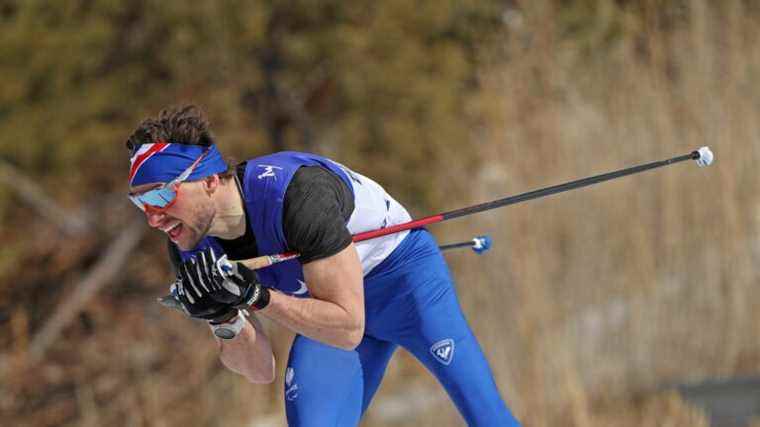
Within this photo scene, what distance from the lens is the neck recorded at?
3801 millimetres

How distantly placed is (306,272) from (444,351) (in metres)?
0.80

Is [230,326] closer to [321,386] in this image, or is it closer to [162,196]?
[162,196]

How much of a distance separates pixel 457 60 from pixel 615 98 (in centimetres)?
479

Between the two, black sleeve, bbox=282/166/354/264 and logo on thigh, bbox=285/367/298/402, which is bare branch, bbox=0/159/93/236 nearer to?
logo on thigh, bbox=285/367/298/402

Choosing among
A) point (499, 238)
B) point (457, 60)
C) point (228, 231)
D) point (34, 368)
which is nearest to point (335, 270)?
point (228, 231)

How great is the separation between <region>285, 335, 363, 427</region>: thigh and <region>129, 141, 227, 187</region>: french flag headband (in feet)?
2.86

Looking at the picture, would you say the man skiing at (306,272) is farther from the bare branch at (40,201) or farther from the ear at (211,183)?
the bare branch at (40,201)

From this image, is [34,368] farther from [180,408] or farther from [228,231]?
[228,231]

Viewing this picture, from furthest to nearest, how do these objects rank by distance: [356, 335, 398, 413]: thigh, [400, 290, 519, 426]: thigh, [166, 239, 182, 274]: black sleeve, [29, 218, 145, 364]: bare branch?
[29, 218, 145, 364]: bare branch
[356, 335, 398, 413]: thigh
[400, 290, 519, 426]: thigh
[166, 239, 182, 274]: black sleeve

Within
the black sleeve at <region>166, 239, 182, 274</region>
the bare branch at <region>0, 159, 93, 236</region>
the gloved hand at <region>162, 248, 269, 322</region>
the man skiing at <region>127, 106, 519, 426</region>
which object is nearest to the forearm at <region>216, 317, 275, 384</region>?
the man skiing at <region>127, 106, 519, 426</region>

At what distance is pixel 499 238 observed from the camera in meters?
7.68

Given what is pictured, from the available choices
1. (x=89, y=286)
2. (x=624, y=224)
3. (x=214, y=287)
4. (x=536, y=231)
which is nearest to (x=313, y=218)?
(x=214, y=287)

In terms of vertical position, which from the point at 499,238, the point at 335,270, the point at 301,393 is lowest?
the point at 499,238

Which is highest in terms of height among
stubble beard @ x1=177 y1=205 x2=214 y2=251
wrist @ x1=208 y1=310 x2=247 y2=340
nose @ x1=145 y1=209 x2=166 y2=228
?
nose @ x1=145 y1=209 x2=166 y2=228
